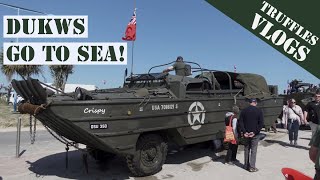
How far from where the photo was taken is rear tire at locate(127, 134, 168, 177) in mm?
7844

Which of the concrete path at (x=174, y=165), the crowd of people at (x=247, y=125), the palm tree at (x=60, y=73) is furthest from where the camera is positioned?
the palm tree at (x=60, y=73)

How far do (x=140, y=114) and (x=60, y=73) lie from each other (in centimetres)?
2046

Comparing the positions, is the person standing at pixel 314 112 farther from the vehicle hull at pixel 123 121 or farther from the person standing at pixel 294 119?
the vehicle hull at pixel 123 121

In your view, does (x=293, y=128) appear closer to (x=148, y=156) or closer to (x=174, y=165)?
(x=174, y=165)

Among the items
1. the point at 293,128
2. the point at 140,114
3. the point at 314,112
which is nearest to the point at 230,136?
the point at 140,114

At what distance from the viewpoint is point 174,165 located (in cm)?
918

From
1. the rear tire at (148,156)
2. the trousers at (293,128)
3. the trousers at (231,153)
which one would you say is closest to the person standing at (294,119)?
the trousers at (293,128)

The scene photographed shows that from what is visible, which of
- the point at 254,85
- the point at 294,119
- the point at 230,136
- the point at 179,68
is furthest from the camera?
the point at 254,85

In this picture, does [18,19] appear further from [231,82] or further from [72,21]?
[231,82]

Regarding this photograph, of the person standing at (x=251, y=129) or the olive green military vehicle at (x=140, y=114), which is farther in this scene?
the person standing at (x=251, y=129)

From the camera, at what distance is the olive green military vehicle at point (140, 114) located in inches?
277

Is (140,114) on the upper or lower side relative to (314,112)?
upper

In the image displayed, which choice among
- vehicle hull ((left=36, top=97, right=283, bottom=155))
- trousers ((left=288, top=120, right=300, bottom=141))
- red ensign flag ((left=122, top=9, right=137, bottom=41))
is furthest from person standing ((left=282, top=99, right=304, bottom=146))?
red ensign flag ((left=122, top=9, right=137, bottom=41))

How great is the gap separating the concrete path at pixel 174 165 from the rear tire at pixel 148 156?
168mm
